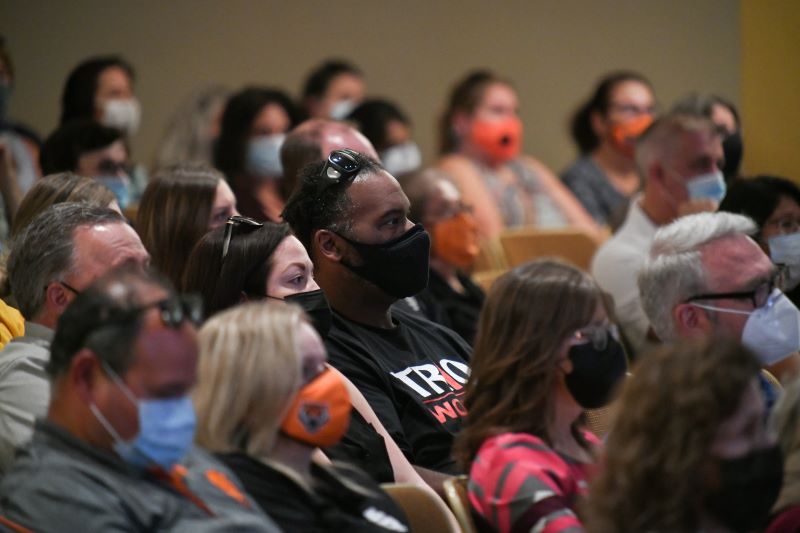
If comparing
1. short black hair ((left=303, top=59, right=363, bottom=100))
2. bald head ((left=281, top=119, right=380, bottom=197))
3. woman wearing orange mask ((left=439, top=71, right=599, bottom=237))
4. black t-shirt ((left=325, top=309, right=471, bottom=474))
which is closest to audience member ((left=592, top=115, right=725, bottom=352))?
bald head ((left=281, top=119, right=380, bottom=197))

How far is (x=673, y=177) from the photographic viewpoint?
4.68 metres

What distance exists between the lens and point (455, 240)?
16.3 ft

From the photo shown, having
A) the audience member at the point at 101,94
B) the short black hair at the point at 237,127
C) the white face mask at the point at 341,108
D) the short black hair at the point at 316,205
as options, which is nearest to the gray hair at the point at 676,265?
the short black hair at the point at 316,205

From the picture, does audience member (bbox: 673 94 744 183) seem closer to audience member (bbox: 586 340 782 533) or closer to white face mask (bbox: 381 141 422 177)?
white face mask (bbox: 381 141 422 177)

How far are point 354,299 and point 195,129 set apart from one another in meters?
3.10

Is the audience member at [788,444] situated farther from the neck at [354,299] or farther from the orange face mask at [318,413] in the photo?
the neck at [354,299]

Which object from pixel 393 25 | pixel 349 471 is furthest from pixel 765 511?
pixel 393 25

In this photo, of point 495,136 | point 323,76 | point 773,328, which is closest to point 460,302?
point 773,328

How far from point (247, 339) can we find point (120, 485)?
35 centimetres

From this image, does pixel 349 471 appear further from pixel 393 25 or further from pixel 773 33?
pixel 393 25

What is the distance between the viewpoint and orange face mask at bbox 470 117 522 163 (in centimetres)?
679

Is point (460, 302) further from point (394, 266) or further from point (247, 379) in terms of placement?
point (247, 379)

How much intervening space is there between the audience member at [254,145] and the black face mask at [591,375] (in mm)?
2653

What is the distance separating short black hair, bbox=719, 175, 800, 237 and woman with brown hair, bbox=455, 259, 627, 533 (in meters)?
1.40
